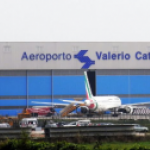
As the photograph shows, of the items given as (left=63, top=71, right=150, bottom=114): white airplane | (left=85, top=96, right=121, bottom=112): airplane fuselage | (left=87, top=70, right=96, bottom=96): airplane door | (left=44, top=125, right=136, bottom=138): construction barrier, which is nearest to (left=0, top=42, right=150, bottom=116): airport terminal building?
(left=87, top=70, right=96, bottom=96): airplane door

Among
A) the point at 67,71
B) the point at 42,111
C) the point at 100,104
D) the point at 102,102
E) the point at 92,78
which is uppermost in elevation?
the point at 67,71

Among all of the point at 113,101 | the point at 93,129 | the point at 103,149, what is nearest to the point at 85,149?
the point at 103,149

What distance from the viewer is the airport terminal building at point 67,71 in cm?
7850

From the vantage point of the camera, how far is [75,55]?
80.1 metres

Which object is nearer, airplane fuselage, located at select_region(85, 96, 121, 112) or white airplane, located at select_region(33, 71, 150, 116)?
airplane fuselage, located at select_region(85, 96, 121, 112)

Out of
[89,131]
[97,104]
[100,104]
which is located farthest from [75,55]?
[89,131]

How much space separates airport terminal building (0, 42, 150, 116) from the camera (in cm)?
7850

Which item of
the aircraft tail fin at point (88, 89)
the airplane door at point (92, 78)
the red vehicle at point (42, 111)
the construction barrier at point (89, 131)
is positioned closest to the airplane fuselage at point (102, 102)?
the aircraft tail fin at point (88, 89)

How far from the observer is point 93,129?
29547mm

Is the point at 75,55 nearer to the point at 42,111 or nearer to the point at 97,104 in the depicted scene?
the point at 97,104

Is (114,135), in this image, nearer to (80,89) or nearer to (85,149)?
(85,149)

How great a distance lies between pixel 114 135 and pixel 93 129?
3.91 feet

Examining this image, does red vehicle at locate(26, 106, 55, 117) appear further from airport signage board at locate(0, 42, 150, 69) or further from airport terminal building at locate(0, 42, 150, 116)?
airport signage board at locate(0, 42, 150, 69)

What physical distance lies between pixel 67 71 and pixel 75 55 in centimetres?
267
